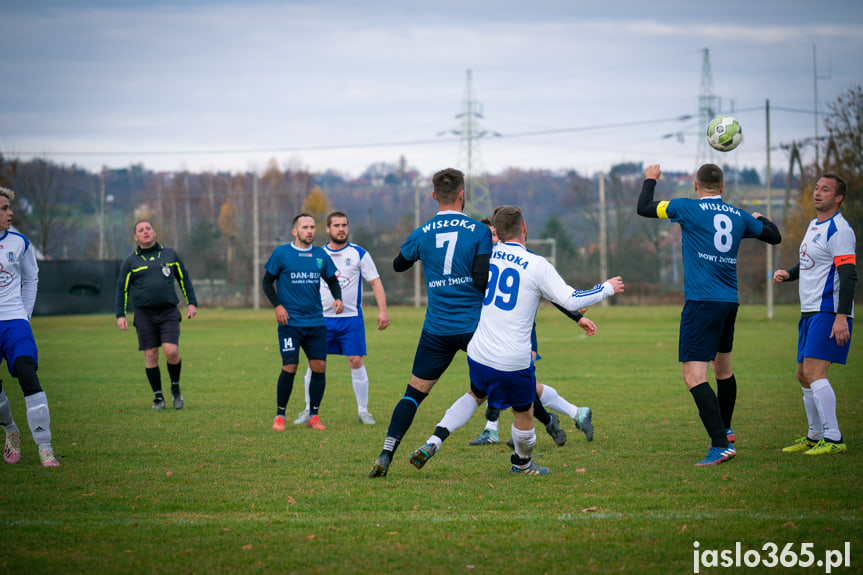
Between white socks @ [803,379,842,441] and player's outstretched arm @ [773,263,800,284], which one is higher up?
player's outstretched arm @ [773,263,800,284]

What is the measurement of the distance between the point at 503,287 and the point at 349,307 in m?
4.16

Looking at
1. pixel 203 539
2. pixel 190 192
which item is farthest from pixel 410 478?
pixel 190 192

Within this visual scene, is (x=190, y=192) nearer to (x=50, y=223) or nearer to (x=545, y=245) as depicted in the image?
(x=50, y=223)

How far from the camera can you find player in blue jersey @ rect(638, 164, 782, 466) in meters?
6.77

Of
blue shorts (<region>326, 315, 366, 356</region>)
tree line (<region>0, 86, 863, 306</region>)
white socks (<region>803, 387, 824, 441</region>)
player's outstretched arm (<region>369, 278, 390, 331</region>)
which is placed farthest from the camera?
tree line (<region>0, 86, 863, 306</region>)

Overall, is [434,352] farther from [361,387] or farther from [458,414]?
[361,387]

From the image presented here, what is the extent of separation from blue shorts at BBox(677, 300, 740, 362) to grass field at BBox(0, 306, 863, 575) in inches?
37.4

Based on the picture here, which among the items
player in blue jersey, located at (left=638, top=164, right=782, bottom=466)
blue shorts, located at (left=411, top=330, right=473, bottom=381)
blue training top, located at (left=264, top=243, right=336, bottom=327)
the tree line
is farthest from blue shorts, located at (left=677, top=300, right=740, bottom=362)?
the tree line

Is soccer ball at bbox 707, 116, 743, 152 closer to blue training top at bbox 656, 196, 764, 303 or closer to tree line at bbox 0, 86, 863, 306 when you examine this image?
blue training top at bbox 656, 196, 764, 303

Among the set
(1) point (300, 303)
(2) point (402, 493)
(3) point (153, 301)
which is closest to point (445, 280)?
(2) point (402, 493)

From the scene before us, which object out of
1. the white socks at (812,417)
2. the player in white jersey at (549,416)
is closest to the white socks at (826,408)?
the white socks at (812,417)

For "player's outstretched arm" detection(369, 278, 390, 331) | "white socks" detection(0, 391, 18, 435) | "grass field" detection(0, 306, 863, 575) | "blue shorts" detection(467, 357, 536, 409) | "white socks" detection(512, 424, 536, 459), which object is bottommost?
"grass field" detection(0, 306, 863, 575)

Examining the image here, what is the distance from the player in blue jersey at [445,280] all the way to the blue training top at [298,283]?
2801 mm

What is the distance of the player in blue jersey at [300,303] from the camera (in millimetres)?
9086
